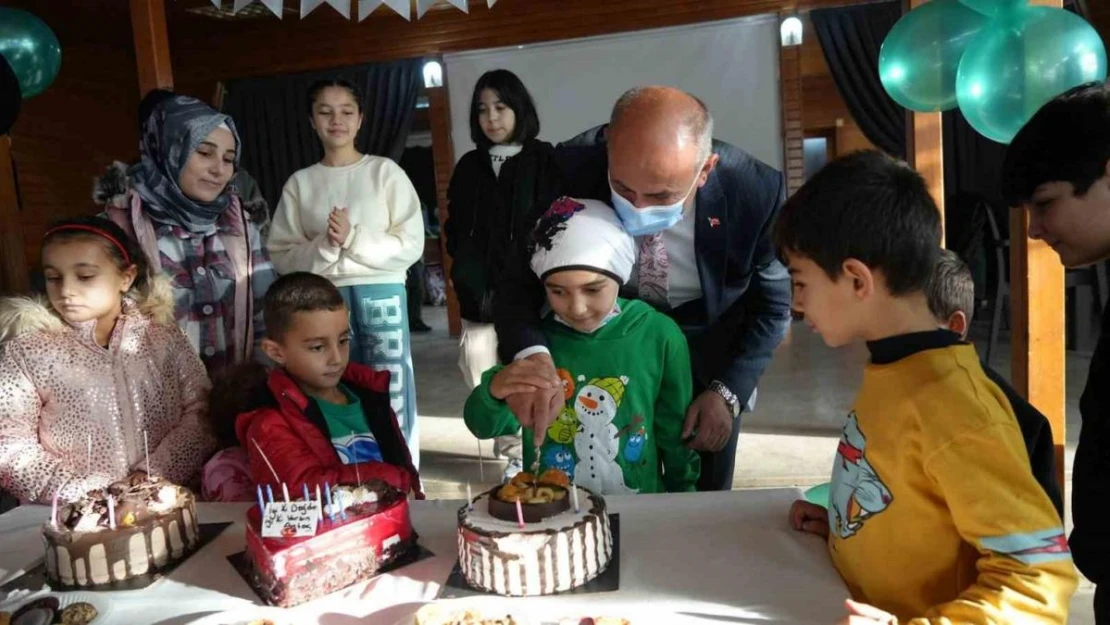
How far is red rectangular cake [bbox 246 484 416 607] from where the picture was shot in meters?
1.14

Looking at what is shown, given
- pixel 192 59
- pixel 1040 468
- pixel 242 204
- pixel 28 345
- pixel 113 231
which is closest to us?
pixel 1040 468

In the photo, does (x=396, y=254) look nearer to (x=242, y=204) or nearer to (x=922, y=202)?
(x=242, y=204)

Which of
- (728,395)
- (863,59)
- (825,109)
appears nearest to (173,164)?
(728,395)

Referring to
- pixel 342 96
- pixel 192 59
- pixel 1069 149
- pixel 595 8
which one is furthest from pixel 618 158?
pixel 192 59

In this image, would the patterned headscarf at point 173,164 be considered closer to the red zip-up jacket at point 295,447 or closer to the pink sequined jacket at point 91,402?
the pink sequined jacket at point 91,402

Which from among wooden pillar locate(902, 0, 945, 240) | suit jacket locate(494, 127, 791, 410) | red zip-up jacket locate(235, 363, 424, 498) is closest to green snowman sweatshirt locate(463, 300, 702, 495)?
suit jacket locate(494, 127, 791, 410)

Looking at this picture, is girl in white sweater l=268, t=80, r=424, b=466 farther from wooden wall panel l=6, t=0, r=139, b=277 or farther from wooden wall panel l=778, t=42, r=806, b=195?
wooden wall panel l=6, t=0, r=139, b=277

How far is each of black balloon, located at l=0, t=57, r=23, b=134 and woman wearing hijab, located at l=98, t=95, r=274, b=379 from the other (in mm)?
297

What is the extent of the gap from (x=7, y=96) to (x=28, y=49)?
0.86 metres

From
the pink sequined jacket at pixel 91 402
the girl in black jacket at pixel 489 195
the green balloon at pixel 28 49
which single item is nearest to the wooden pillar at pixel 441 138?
the girl in black jacket at pixel 489 195

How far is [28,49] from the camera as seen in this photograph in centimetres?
284

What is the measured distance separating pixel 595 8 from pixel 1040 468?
6.22 m

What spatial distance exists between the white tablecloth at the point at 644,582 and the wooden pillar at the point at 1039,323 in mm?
1399

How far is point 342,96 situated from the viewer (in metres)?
2.90
